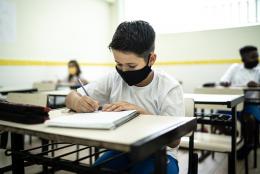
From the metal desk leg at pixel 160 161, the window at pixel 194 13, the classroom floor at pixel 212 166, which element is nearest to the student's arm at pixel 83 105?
the metal desk leg at pixel 160 161

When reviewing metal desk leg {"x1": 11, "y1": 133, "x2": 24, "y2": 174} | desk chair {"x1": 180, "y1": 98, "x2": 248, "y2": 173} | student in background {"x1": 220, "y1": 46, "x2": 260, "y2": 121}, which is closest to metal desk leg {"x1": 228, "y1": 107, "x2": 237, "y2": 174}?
desk chair {"x1": 180, "y1": 98, "x2": 248, "y2": 173}

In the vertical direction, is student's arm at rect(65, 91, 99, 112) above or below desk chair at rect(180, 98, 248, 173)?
above

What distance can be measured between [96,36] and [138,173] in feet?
18.4

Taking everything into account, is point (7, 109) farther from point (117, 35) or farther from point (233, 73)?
point (233, 73)

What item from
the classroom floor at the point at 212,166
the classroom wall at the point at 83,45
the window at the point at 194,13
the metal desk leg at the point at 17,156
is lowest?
the classroom floor at the point at 212,166

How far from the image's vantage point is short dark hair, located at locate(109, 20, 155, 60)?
3.63ft

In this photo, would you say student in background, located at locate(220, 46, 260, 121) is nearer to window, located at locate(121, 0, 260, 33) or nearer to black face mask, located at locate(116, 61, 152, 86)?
window, located at locate(121, 0, 260, 33)

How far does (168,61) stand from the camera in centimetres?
591

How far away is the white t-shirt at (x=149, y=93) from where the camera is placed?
1113mm

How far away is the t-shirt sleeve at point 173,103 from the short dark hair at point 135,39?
18cm

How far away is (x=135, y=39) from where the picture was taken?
1115 millimetres

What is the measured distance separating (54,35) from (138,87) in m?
4.37

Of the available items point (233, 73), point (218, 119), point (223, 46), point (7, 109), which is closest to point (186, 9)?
point (223, 46)

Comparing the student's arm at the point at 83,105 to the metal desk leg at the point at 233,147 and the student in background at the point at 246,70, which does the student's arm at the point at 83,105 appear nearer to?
the metal desk leg at the point at 233,147
